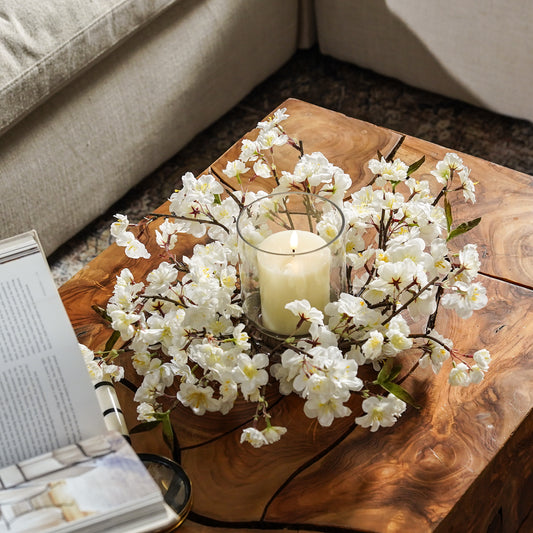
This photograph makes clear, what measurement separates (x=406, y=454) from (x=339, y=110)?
1.39m

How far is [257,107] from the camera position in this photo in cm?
204

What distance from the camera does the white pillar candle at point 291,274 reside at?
759 mm

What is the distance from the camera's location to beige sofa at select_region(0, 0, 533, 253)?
1434 mm

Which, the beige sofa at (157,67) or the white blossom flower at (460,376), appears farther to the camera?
the beige sofa at (157,67)

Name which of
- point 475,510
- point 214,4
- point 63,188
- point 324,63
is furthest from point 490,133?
point 475,510

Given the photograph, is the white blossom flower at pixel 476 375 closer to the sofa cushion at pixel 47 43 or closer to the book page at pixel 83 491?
the book page at pixel 83 491

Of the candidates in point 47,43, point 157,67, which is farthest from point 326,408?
point 157,67

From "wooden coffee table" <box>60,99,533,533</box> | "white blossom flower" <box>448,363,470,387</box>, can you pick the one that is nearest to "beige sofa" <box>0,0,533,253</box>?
"wooden coffee table" <box>60,99,533,533</box>

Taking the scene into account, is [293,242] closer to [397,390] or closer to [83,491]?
[397,390]

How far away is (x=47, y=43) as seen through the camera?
1407 mm

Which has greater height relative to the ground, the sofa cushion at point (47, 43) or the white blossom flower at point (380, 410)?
the sofa cushion at point (47, 43)

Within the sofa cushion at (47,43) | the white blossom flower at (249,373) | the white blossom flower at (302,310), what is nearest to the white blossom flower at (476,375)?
the white blossom flower at (302,310)

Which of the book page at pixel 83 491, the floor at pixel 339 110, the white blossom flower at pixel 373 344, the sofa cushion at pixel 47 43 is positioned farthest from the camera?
the floor at pixel 339 110

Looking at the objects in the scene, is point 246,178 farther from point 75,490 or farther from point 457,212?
point 75,490
